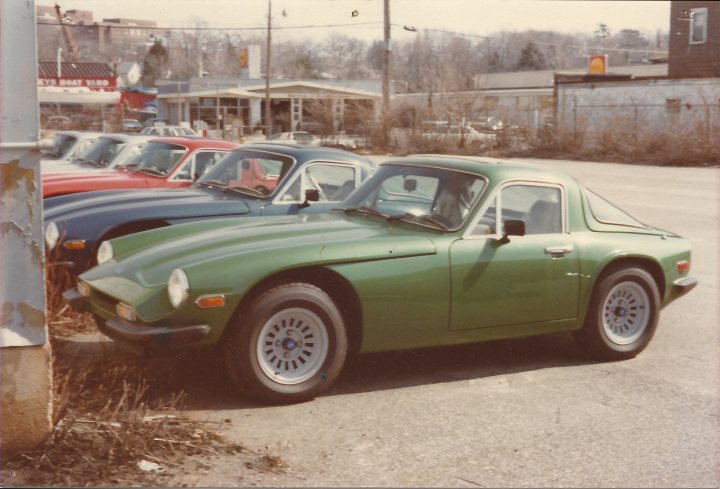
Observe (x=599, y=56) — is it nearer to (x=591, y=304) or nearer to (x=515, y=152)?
(x=515, y=152)

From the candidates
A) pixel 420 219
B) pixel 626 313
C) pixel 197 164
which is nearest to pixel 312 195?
pixel 420 219

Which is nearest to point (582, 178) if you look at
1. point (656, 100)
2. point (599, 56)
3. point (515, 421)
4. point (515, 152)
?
point (515, 152)

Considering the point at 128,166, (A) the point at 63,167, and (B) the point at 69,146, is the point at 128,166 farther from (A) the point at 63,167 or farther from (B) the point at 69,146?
(B) the point at 69,146

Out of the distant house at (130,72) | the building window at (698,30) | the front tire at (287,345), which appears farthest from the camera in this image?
the distant house at (130,72)

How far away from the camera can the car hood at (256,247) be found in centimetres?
515

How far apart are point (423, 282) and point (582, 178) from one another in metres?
21.4

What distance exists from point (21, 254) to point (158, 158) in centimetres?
663

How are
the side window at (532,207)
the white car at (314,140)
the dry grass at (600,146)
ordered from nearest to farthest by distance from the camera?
the side window at (532,207), the dry grass at (600,146), the white car at (314,140)

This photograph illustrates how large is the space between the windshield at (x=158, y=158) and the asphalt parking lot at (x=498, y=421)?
16.2 feet

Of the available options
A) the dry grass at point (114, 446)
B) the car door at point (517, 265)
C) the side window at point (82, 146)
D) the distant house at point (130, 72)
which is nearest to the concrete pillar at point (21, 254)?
A: the dry grass at point (114, 446)

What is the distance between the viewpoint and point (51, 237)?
748 cm

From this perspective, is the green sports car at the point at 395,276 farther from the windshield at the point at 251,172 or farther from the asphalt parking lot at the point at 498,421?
the windshield at the point at 251,172

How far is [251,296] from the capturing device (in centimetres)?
510

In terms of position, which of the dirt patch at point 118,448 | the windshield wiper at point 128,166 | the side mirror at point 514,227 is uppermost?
the windshield wiper at point 128,166
